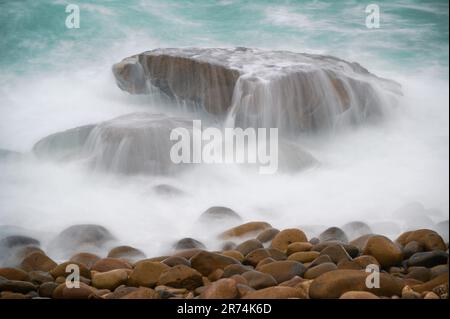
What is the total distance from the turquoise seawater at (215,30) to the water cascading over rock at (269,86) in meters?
0.14

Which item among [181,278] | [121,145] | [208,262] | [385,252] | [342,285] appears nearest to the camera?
[342,285]

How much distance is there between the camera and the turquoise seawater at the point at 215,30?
5555 millimetres

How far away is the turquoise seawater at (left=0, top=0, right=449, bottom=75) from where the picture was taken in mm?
5555

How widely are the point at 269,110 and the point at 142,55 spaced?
1490mm

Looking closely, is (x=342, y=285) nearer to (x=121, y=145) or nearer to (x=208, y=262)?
(x=208, y=262)

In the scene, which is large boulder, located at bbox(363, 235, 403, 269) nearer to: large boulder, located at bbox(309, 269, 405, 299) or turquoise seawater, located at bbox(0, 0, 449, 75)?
large boulder, located at bbox(309, 269, 405, 299)

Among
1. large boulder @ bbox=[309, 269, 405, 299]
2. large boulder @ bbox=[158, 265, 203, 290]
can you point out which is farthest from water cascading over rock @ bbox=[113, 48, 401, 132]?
large boulder @ bbox=[309, 269, 405, 299]

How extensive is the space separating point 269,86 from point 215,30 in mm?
750

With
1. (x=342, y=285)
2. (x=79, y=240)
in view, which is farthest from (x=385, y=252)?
(x=79, y=240)

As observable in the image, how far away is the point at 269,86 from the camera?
5.77 metres

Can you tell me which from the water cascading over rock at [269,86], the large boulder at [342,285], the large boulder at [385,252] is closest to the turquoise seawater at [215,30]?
the water cascading over rock at [269,86]
